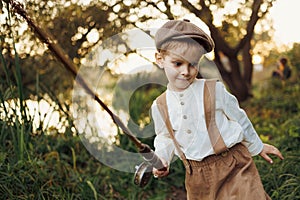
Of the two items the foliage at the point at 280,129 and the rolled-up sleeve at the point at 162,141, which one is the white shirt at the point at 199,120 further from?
the foliage at the point at 280,129

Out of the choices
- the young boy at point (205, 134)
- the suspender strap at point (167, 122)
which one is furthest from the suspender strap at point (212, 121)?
the suspender strap at point (167, 122)

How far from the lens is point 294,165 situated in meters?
3.88

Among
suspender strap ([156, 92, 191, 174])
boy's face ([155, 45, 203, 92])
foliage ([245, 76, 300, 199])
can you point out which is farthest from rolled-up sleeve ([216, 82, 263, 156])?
foliage ([245, 76, 300, 199])

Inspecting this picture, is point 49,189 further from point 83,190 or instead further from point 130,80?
point 130,80

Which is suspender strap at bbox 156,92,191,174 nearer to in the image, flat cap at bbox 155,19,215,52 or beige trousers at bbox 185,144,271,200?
beige trousers at bbox 185,144,271,200

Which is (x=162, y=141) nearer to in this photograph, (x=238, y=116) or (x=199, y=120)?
(x=199, y=120)

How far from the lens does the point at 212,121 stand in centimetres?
262

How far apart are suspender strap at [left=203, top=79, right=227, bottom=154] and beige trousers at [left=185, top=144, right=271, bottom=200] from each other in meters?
0.07

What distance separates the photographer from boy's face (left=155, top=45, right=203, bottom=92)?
252 centimetres

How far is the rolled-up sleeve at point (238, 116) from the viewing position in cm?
264

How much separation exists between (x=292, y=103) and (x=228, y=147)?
3.28 metres

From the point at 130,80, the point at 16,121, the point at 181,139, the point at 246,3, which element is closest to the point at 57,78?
the point at 130,80

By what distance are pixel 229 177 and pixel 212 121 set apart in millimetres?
304

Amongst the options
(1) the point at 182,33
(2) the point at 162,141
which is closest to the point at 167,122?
(2) the point at 162,141
